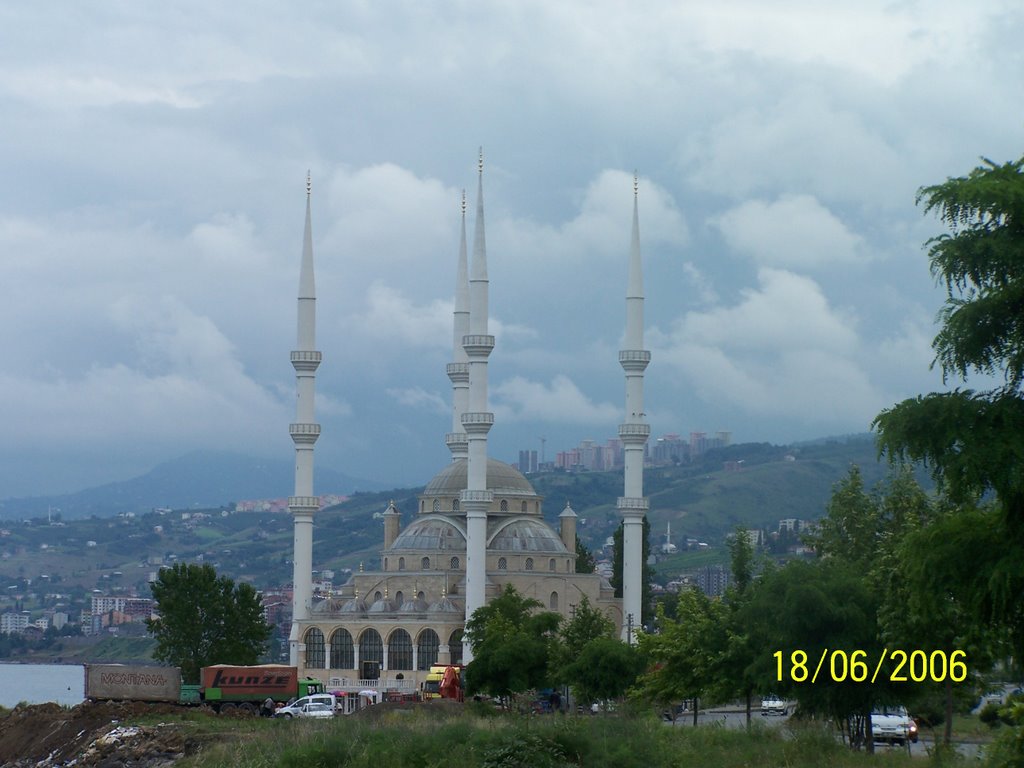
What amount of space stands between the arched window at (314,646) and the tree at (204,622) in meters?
7.26

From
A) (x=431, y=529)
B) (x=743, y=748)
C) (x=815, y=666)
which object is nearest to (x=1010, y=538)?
(x=743, y=748)

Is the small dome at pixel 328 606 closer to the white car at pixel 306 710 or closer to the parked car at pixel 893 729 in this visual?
the white car at pixel 306 710

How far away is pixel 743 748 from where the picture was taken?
30672 millimetres

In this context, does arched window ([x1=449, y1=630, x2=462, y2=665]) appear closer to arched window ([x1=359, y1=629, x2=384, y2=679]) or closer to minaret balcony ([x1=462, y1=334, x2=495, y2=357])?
arched window ([x1=359, y1=629, x2=384, y2=679])

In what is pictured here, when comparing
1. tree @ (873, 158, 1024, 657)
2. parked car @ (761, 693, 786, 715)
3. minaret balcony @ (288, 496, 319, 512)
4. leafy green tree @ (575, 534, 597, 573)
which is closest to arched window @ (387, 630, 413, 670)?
minaret balcony @ (288, 496, 319, 512)

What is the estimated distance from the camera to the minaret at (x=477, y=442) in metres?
77.2

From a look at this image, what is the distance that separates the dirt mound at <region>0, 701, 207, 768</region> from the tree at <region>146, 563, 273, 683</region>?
2040 centimetres

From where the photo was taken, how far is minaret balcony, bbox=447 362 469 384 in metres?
89.0

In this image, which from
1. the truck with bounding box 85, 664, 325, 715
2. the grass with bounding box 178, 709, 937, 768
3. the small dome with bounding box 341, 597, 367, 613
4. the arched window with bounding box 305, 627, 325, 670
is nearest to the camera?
the grass with bounding box 178, 709, 937, 768

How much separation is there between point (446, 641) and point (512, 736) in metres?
50.4

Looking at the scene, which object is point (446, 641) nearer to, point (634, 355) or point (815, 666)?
point (634, 355)

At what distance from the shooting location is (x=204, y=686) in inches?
2210

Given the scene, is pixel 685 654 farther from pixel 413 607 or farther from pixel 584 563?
pixel 584 563
